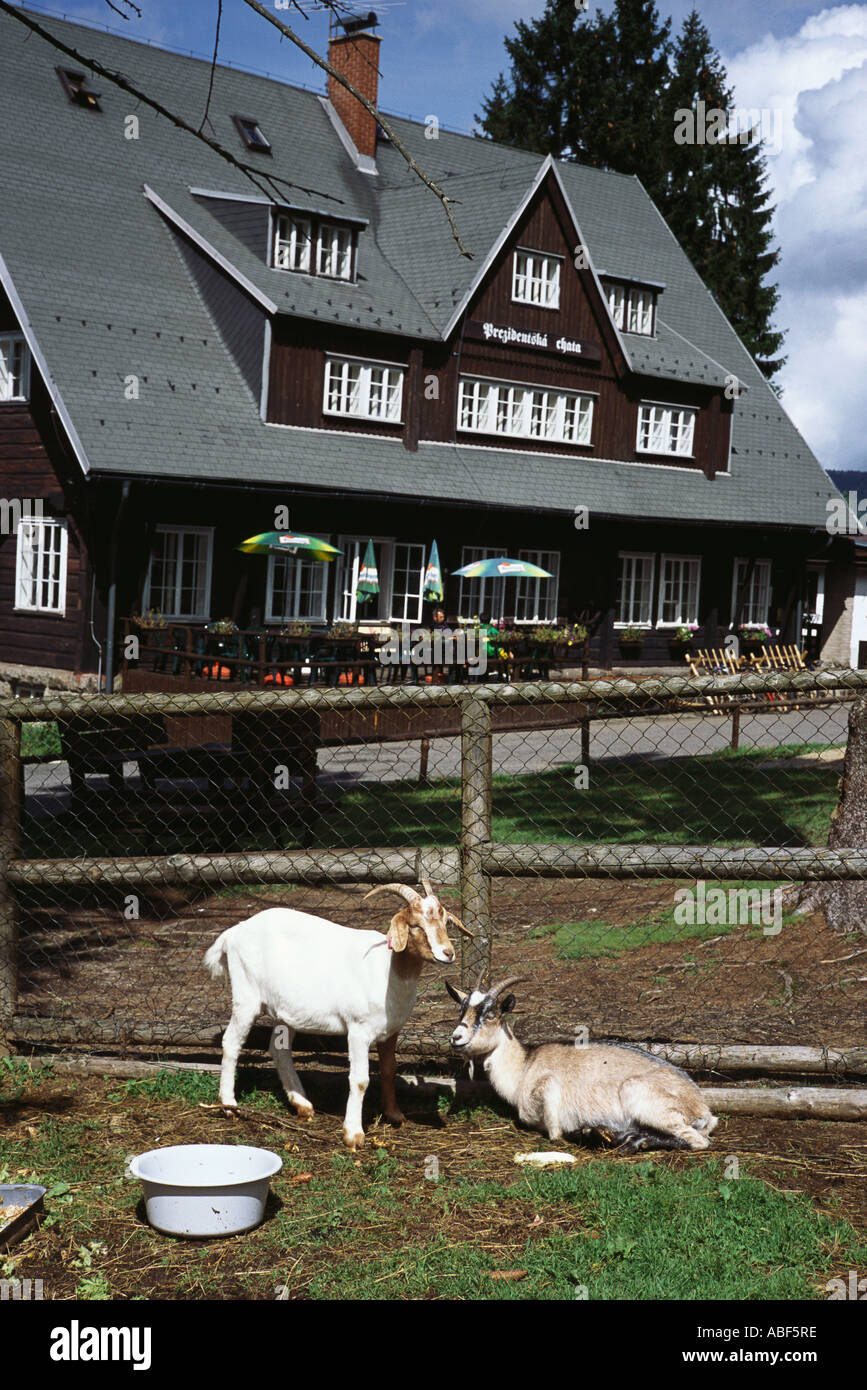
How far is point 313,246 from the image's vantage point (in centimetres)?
2767

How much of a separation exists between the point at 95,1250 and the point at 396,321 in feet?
83.2

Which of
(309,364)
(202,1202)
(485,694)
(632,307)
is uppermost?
(632,307)

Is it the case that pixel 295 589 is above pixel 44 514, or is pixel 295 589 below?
below

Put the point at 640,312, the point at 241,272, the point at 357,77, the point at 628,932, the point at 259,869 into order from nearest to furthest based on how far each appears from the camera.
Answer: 1. the point at 259,869
2. the point at 628,932
3. the point at 241,272
4. the point at 357,77
5. the point at 640,312

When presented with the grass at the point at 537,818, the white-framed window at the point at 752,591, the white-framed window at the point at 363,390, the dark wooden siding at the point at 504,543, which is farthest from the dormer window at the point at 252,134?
the grass at the point at 537,818

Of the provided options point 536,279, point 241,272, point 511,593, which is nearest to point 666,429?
point 536,279

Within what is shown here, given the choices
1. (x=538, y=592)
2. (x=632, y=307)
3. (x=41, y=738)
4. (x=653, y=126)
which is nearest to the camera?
(x=41, y=738)

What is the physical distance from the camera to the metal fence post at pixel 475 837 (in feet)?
20.3

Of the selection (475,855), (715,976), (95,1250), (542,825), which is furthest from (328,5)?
(542,825)

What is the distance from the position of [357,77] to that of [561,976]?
28837 mm

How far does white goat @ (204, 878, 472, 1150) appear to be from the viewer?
582cm

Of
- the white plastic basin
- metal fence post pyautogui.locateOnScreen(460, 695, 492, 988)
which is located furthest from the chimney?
the white plastic basin

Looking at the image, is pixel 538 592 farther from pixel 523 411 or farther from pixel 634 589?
pixel 523 411
